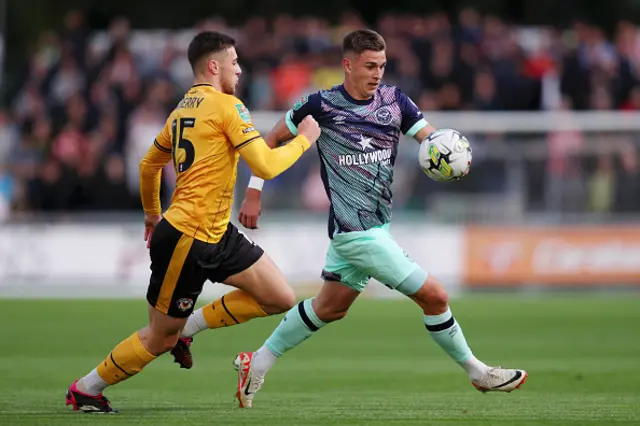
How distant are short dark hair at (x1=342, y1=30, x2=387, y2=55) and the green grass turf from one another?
2429 mm

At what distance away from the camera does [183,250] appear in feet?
24.9

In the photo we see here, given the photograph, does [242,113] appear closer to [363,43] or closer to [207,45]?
[207,45]

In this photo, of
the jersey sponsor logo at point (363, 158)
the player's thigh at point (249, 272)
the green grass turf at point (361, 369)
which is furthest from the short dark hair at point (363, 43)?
the green grass turf at point (361, 369)

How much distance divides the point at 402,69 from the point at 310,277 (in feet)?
14.2

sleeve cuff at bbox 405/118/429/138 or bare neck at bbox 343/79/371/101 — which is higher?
bare neck at bbox 343/79/371/101

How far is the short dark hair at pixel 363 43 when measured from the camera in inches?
322

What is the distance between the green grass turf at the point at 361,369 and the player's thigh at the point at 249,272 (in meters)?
0.74

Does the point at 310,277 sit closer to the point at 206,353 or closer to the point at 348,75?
the point at 206,353

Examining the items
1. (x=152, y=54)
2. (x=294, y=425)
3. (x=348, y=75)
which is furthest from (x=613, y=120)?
(x=294, y=425)

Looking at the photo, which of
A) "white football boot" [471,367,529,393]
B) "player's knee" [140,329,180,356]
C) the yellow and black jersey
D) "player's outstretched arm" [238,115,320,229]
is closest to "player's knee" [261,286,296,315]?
"player's outstretched arm" [238,115,320,229]

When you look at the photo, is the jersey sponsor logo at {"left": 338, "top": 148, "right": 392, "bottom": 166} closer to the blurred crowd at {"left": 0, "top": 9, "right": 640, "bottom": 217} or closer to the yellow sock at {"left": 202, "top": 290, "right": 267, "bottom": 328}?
the yellow sock at {"left": 202, "top": 290, "right": 267, "bottom": 328}

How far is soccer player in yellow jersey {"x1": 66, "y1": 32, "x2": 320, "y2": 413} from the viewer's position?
24.8 feet

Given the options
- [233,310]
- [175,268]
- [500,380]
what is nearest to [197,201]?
[175,268]

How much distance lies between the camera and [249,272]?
794 cm
